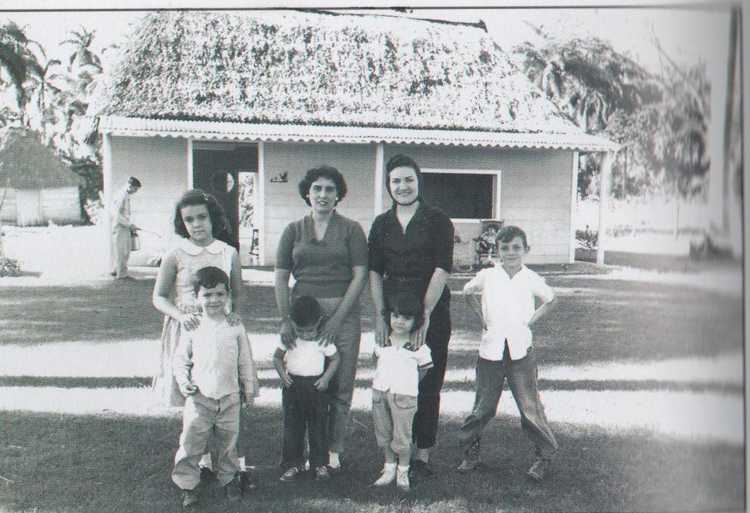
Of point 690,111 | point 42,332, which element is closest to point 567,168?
point 690,111

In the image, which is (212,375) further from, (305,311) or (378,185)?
(378,185)

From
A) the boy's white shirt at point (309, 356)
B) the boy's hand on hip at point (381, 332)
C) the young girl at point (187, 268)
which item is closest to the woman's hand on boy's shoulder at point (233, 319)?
the young girl at point (187, 268)

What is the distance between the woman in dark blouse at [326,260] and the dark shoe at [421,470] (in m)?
0.54

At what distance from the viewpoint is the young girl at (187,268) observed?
2922 millimetres

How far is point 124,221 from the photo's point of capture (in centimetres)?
333

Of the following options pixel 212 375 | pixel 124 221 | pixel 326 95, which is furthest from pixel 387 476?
pixel 326 95

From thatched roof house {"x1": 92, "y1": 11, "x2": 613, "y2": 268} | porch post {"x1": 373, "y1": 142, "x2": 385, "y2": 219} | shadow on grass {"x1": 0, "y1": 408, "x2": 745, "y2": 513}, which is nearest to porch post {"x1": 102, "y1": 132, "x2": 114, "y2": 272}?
thatched roof house {"x1": 92, "y1": 11, "x2": 613, "y2": 268}

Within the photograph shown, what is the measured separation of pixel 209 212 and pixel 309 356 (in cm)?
78

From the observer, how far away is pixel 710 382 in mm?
3320

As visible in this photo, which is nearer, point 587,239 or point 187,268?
point 187,268

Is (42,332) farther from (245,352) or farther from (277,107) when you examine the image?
(277,107)

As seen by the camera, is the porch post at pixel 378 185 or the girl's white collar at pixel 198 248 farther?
the porch post at pixel 378 185

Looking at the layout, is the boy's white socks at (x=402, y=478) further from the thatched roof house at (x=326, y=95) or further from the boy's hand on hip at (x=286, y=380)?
the thatched roof house at (x=326, y=95)

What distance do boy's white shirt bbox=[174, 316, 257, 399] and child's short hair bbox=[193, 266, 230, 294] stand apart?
0.48 feet
